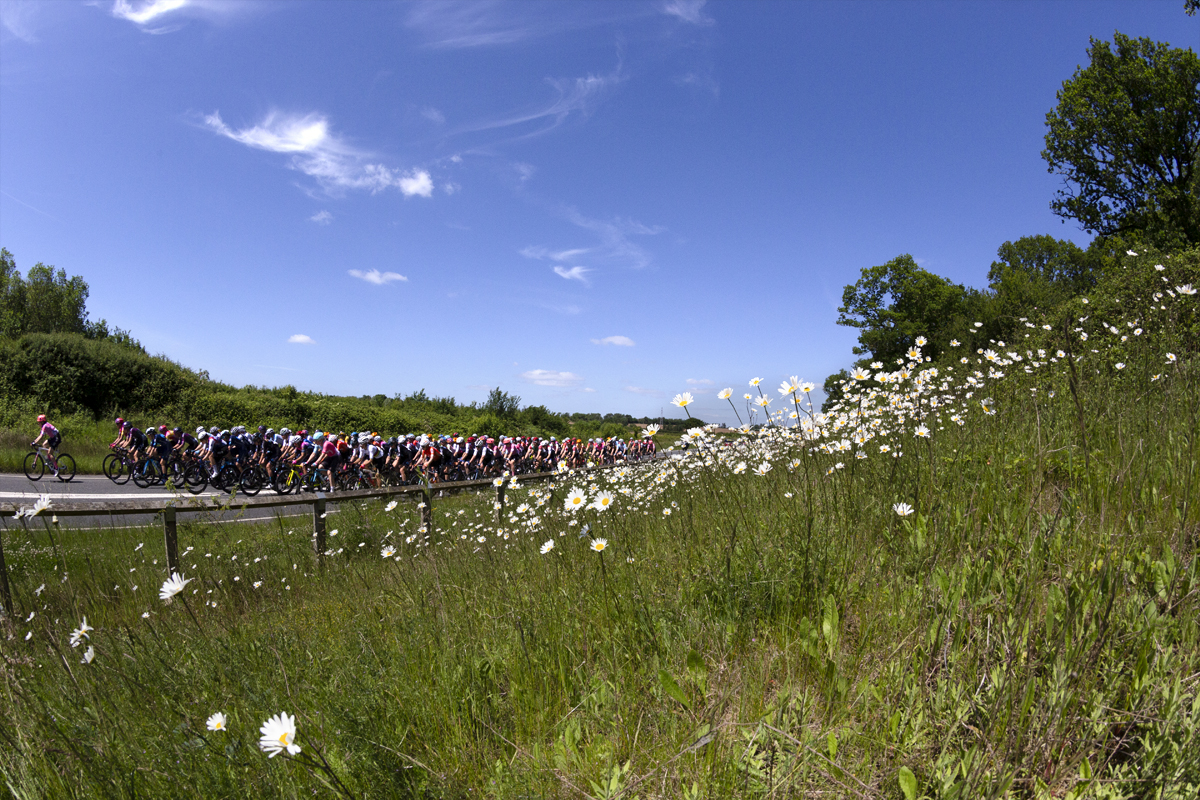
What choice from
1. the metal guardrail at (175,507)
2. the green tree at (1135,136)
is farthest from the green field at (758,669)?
the green tree at (1135,136)

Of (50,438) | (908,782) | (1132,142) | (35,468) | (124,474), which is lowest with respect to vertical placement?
(124,474)

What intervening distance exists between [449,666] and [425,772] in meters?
0.56

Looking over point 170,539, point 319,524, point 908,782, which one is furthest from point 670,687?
point 319,524

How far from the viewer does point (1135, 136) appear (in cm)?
2334

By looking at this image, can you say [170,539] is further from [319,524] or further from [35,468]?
[35,468]

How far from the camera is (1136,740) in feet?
5.57

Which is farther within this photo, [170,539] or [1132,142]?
[1132,142]

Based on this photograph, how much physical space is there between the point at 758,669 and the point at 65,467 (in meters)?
27.1

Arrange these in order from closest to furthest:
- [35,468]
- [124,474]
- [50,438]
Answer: [50,438], [35,468], [124,474]

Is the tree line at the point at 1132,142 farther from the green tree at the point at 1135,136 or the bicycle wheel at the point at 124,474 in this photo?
the bicycle wheel at the point at 124,474

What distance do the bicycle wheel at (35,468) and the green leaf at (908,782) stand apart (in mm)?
26800

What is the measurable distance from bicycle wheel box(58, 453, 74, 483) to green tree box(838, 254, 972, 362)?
53026 millimetres

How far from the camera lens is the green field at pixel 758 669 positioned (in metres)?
1.67

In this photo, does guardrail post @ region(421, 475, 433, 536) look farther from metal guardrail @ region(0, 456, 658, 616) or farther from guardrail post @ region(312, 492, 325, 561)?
guardrail post @ region(312, 492, 325, 561)
